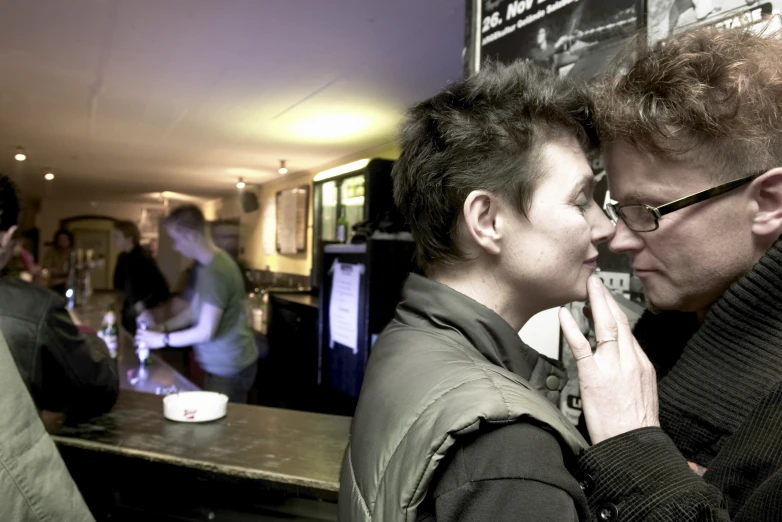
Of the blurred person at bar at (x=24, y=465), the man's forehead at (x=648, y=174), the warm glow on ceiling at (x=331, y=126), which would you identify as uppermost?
the warm glow on ceiling at (x=331, y=126)

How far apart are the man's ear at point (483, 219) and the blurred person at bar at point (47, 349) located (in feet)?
4.87

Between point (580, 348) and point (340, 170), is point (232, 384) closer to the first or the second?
point (580, 348)

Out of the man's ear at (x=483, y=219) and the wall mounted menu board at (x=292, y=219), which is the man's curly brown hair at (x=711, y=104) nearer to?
the man's ear at (x=483, y=219)

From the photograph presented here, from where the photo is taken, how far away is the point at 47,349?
1850mm

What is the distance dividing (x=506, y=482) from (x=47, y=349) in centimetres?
169

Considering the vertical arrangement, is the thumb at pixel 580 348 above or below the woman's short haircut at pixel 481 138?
below

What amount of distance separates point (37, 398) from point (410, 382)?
1619 mm

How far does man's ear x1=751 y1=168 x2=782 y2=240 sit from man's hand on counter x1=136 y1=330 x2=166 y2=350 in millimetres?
3381

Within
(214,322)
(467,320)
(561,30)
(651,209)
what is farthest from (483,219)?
(214,322)

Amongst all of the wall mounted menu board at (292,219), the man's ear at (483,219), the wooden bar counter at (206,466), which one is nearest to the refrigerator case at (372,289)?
the wooden bar counter at (206,466)

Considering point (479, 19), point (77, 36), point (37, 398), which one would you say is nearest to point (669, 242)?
point (479, 19)

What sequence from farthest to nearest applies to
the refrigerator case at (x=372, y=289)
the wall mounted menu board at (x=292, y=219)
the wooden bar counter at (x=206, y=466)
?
1. the wall mounted menu board at (x=292, y=219)
2. the refrigerator case at (x=372, y=289)
3. the wooden bar counter at (x=206, y=466)

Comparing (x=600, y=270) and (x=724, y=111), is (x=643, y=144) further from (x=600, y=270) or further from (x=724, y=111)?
(x=600, y=270)

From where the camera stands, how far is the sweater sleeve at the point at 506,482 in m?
0.66
